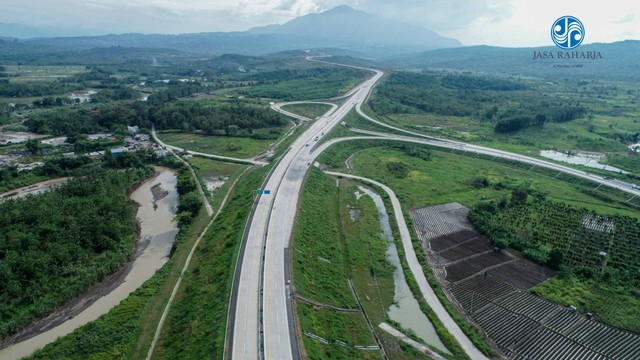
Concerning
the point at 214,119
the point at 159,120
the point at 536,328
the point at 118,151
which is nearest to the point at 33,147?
the point at 118,151

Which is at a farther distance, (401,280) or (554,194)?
(554,194)

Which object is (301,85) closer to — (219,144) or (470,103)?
(470,103)

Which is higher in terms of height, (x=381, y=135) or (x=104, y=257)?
(x=381, y=135)

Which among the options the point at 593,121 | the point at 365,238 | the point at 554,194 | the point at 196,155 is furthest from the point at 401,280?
the point at 593,121

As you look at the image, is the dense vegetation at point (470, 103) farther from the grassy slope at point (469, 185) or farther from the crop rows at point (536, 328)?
the crop rows at point (536, 328)

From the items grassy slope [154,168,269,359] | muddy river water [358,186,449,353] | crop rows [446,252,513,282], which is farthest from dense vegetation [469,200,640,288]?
grassy slope [154,168,269,359]

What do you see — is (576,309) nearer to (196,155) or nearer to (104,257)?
(104,257)
